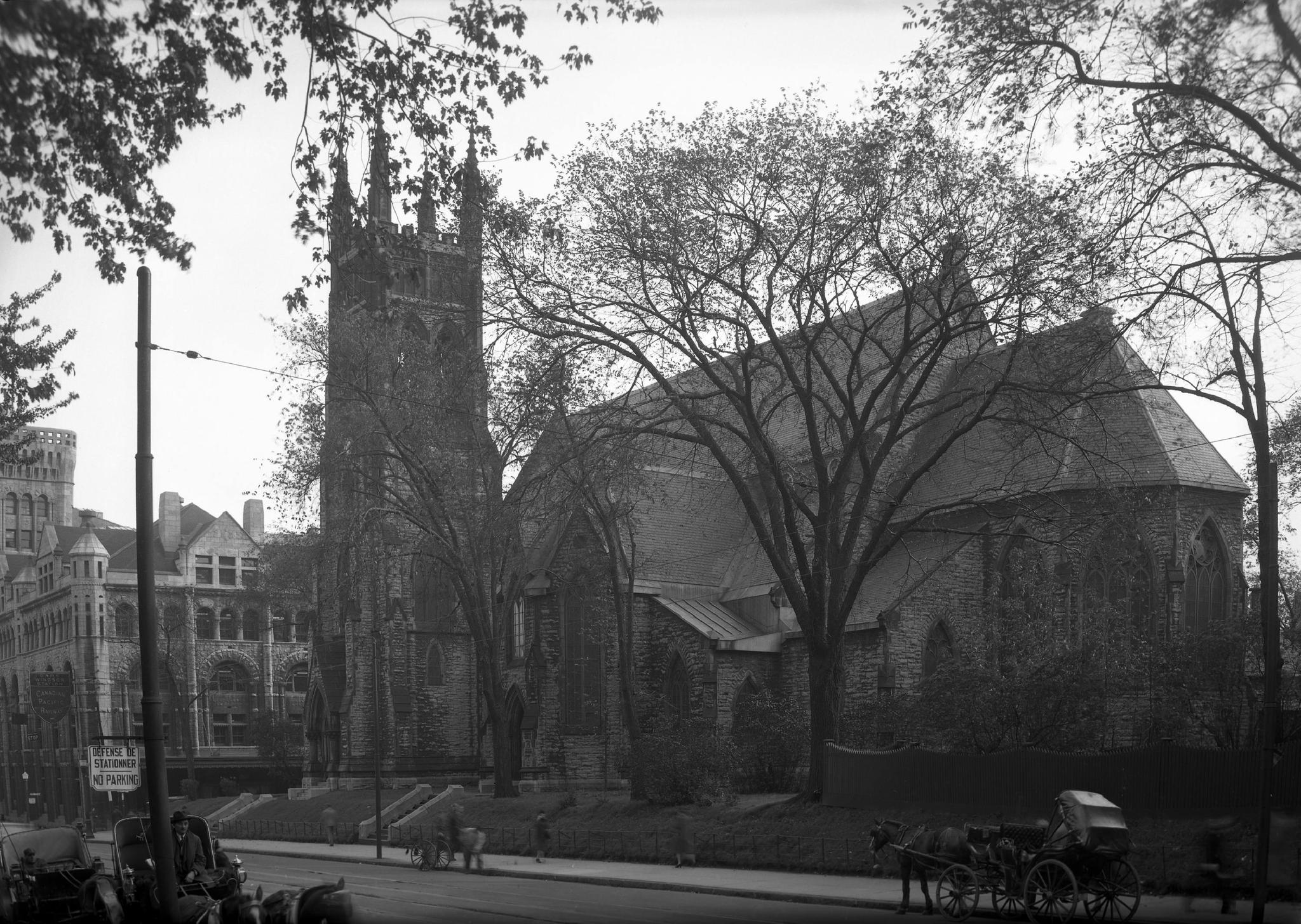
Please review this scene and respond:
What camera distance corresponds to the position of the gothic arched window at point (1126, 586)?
1366 inches

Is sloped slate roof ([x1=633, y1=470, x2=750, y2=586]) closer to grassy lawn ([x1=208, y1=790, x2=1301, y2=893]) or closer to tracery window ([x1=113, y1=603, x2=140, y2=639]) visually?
grassy lawn ([x1=208, y1=790, x2=1301, y2=893])

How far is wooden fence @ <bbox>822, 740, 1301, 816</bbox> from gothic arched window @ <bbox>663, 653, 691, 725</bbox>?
15.1m

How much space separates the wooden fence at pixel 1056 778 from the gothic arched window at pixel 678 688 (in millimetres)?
15136

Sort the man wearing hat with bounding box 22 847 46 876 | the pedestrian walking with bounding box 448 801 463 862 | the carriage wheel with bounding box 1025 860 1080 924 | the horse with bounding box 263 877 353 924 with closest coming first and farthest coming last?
1. the horse with bounding box 263 877 353 924
2. the man wearing hat with bounding box 22 847 46 876
3. the carriage wheel with bounding box 1025 860 1080 924
4. the pedestrian walking with bounding box 448 801 463 862

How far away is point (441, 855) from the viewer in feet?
Answer: 104

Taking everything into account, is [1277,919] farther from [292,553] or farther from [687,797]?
[292,553]

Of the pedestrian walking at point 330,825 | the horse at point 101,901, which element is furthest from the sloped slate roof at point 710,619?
the horse at point 101,901

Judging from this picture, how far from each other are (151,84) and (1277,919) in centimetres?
1483

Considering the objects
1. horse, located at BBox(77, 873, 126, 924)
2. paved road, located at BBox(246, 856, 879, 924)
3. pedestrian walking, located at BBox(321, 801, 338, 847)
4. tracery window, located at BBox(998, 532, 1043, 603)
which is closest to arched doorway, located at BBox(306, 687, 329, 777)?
pedestrian walking, located at BBox(321, 801, 338, 847)

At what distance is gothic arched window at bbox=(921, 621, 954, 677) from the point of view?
4062 centimetres

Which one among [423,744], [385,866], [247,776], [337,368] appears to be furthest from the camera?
[247,776]

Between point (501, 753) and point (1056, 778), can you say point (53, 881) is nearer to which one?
point (1056, 778)

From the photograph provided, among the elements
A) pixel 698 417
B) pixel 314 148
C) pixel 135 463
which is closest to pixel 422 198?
pixel 314 148

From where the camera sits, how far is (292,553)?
2437 inches
